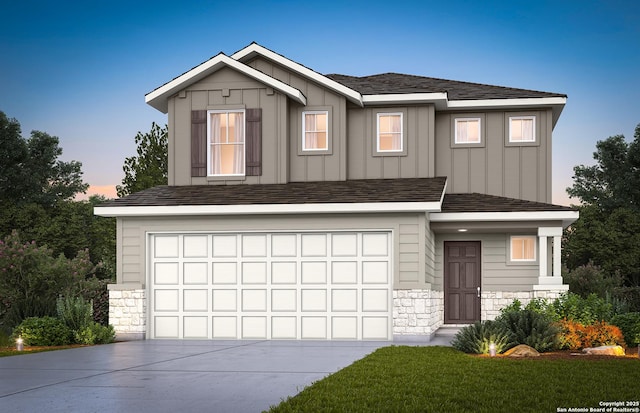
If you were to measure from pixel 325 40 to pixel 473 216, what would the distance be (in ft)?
42.9

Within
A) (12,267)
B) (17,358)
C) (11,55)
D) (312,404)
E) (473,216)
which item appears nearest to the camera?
(312,404)

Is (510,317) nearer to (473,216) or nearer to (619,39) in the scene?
(473,216)

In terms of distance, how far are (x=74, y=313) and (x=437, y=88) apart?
11.4m

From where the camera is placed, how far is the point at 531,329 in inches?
579

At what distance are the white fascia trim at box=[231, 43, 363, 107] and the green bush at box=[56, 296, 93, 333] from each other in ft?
24.7

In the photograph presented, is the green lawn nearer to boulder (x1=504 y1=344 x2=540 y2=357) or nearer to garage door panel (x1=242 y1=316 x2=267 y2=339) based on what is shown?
boulder (x1=504 y1=344 x2=540 y2=357)

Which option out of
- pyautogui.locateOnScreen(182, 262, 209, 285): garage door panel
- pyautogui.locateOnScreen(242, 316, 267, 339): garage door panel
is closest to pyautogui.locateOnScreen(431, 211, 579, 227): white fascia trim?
pyautogui.locateOnScreen(242, 316, 267, 339): garage door panel

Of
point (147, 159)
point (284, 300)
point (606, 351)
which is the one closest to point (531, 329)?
point (606, 351)

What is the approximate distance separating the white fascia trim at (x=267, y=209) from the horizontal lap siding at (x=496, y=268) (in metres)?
4.42

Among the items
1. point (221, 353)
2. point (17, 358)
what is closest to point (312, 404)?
point (221, 353)

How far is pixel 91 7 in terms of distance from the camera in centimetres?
2923

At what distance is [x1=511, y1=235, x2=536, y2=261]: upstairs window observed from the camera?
71.3 feet

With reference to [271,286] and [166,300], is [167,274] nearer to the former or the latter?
[166,300]

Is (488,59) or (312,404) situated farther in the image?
(488,59)
